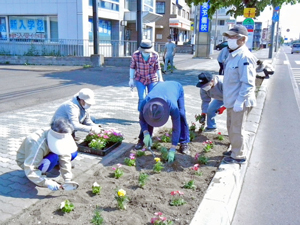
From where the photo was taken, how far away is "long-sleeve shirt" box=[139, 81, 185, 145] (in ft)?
13.5

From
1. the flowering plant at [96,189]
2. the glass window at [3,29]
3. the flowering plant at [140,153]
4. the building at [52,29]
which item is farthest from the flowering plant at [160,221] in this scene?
the glass window at [3,29]

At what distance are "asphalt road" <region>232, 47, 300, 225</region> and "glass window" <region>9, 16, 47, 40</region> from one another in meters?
17.2

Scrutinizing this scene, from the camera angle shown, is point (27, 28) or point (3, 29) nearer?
point (27, 28)

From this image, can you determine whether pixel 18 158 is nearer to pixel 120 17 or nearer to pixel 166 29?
pixel 120 17

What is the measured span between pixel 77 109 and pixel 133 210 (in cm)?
176

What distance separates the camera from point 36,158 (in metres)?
3.59

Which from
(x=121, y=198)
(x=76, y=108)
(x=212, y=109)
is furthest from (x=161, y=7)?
(x=121, y=198)

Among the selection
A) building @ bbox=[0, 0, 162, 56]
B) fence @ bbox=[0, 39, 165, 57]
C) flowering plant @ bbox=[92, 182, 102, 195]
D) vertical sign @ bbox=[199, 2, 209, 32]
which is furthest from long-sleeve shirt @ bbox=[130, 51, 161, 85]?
vertical sign @ bbox=[199, 2, 209, 32]

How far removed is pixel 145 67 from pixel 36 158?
320cm

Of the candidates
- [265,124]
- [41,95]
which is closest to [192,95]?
[265,124]

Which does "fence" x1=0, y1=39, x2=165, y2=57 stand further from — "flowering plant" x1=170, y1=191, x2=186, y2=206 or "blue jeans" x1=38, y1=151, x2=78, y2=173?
"flowering plant" x1=170, y1=191, x2=186, y2=206

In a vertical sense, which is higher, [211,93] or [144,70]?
[144,70]

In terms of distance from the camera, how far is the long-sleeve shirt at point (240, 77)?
401cm

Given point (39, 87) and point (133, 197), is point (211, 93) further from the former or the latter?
point (39, 87)
